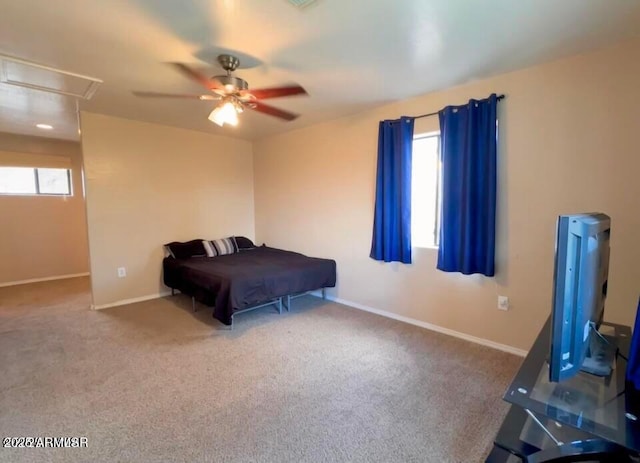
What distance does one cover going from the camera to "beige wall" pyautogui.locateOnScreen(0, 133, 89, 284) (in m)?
5.00

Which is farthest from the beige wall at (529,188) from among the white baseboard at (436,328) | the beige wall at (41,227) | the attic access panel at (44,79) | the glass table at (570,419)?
the beige wall at (41,227)

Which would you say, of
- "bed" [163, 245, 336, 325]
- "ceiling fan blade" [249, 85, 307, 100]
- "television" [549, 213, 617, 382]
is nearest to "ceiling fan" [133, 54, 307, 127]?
"ceiling fan blade" [249, 85, 307, 100]

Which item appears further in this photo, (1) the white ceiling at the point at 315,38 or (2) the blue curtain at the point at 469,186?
(2) the blue curtain at the point at 469,186

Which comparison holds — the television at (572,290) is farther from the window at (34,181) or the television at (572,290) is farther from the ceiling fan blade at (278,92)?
the window at (34,181)

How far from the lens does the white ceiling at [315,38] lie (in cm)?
178

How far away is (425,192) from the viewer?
3.37m

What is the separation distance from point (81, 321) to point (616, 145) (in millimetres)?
5190

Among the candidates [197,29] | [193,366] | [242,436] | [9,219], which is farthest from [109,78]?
[9,219]

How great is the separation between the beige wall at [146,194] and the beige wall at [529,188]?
2.09 metres

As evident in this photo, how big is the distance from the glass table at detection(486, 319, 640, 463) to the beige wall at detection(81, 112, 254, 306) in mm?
4409

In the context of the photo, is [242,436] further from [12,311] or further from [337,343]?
[12,311]

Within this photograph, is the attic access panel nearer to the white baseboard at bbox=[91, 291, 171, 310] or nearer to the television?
the white baseboard at bbox=[91, 291, 171, 310]

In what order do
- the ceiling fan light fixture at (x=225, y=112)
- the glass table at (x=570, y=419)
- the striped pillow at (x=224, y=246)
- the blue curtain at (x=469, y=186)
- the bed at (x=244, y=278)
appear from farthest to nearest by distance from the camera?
the striped pillow at (x=224, y=246) < the bed at (x=244, y=278) < the blue curtain at (x=469, y=186) < the ceiling fan light fixture at (x=225, y=112) < the glass table at (x=570, y=419)

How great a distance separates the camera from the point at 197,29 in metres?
1.97
